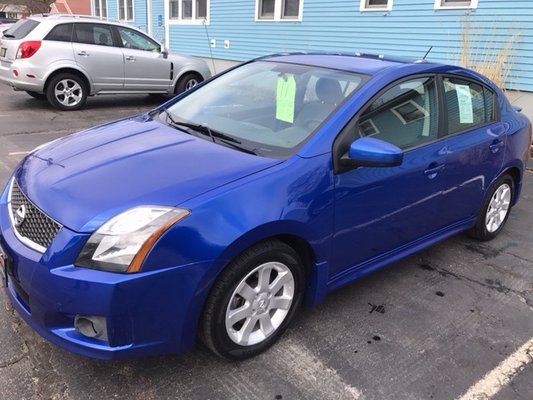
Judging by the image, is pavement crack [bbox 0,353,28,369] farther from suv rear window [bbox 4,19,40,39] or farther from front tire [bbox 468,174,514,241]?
suv rear window [bbox 4,19,40,39]

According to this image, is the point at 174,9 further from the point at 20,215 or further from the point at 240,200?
the point at 240,200

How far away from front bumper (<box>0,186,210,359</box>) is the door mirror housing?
985mm

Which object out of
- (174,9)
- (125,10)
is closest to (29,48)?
(174,9)

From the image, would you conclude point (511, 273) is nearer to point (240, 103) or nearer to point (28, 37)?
point (240, 103)

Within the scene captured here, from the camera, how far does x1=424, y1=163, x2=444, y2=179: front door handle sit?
3.13 metres

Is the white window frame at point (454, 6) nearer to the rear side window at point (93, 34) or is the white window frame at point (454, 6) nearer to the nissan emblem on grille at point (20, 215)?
the rear side window at point (93, 34)

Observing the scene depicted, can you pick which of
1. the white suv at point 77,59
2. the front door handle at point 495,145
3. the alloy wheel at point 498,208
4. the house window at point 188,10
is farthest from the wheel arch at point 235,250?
the house window at point 188,10

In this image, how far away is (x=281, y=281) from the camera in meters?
2.54

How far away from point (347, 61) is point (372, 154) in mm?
1013

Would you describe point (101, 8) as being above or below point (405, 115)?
above

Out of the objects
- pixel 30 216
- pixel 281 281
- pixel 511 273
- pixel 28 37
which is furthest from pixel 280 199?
pixel 28 37

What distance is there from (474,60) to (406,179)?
20.6 ft

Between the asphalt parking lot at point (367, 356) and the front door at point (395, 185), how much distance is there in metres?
0.39

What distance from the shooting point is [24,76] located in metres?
8.66
